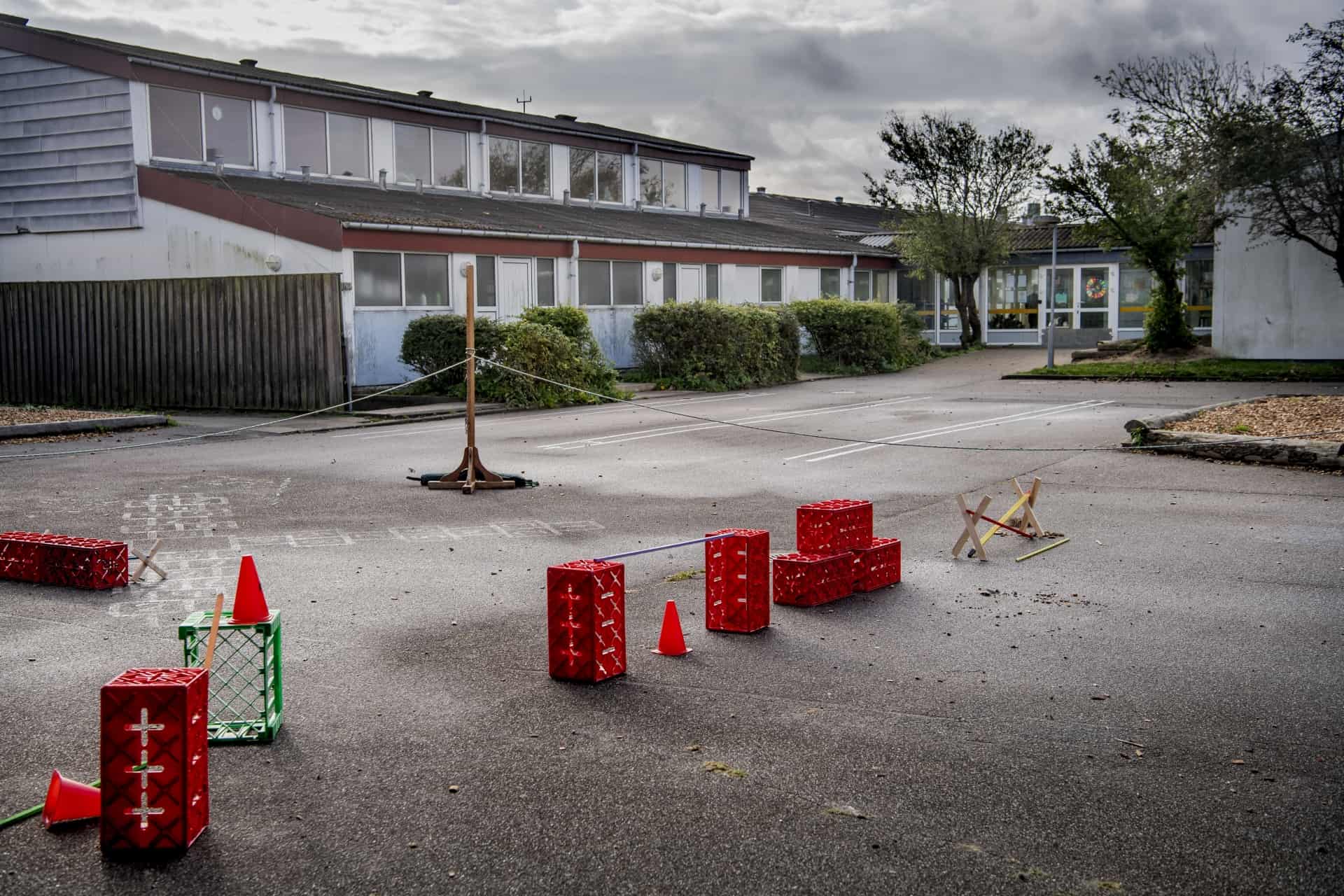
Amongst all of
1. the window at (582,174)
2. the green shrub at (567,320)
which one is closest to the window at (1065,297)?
the window at (582,174)

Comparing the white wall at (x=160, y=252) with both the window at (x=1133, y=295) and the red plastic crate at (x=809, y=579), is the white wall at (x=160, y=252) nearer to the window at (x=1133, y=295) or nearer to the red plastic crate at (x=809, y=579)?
the red plastic crate at (x=809, y=579)

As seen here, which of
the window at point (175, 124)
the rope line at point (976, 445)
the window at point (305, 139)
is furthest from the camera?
the window at point (305, 139)

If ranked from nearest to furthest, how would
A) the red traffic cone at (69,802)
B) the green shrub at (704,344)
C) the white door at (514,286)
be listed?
the red traffic cone at (69,802)
the green shrub at (704,344)
the white door at (514,286)

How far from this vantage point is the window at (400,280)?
86.9 ft

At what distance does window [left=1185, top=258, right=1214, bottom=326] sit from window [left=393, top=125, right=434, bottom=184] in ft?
84.6

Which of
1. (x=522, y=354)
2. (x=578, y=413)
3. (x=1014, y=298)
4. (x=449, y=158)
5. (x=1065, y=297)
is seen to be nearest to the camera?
(x=578, y=413)

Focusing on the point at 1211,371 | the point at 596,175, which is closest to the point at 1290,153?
the point at 1211,371

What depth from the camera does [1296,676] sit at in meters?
6.36

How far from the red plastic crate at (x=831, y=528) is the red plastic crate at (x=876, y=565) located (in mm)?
95

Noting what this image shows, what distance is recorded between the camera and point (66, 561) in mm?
8539

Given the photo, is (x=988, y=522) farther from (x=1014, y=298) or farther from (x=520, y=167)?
(x=1014, y=298)

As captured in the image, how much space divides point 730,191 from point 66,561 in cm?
3931

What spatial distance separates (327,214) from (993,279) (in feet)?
96.0

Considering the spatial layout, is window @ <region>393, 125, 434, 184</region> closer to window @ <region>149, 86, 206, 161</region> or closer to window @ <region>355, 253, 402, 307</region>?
window @ <region>149, 86, 206, 161</region>
